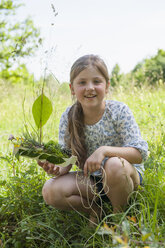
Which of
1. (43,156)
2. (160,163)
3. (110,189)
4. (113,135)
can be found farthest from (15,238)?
(160,163)

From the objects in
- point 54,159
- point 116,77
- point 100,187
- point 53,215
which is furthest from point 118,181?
point 116,77

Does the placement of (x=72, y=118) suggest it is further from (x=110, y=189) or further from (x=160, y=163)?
(x=160, y=163)

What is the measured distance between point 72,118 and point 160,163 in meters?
0.76

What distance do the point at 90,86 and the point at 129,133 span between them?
0.38 m

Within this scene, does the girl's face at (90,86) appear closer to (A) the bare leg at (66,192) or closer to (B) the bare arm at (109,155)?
(B) the bare arm at (109,155)

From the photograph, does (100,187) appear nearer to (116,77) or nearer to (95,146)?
(95,146)

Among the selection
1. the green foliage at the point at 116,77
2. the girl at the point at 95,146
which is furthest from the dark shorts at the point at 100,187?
the green foliage at the point at 116,77

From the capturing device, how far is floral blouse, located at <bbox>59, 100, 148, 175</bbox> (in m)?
1.71

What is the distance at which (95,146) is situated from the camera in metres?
1.90

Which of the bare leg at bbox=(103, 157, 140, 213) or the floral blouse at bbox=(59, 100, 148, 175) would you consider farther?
the floral blouse at bbox=(59, 100, 148, 175)

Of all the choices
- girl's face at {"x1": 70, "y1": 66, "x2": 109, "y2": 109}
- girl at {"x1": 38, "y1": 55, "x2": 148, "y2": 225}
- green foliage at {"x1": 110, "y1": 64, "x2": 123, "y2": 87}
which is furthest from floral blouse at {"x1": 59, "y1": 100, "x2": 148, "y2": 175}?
green foliage at {"x1": 110, "y1": 64, "x2": 123, "y2": 87}

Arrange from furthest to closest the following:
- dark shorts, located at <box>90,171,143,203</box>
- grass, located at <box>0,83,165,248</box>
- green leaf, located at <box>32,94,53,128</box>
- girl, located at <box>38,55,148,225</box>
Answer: dark shorts, located at <box>90,171,143,203</box> → green leaf, located at <box>32,94,53,128</box> → girl, located at <box>38,55,148,225</box> → grass, located at <box>0,83,165,248</box>

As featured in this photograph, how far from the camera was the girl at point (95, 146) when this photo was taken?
156cm

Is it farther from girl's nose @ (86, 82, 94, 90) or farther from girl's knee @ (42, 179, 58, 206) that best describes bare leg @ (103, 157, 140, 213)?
girl's nose @ (86, 82, 94, 90)
